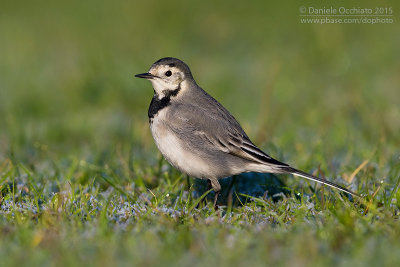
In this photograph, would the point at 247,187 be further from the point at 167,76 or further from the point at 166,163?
the point at 167,76

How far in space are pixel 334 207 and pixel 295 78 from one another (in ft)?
21.5

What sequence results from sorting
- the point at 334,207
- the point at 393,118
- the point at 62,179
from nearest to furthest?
the point at 334,207
the point at 62,179
the point at 393,118

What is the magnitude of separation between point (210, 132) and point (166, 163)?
124cm

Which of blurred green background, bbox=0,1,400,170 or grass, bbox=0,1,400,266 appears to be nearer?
grass, bbox=0,1,400,266

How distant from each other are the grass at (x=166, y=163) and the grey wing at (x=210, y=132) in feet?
1.54

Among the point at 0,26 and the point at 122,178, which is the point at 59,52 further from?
the point at 122,178

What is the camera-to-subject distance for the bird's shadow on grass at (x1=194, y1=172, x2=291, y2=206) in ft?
20.1

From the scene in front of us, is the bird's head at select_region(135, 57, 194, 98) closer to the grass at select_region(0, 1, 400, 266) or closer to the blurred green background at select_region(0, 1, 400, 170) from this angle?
the grass at select_region(0, 1, 400, 266)

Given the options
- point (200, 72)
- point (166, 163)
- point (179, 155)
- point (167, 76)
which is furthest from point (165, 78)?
point (200, 72)

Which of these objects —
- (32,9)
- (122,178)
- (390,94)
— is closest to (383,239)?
(122,178)

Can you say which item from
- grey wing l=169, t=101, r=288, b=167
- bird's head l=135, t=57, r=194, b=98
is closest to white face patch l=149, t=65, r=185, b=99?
bird's head l=135, t=57, r=194, b=98

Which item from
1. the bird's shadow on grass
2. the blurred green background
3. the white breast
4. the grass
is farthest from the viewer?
the blurred green background

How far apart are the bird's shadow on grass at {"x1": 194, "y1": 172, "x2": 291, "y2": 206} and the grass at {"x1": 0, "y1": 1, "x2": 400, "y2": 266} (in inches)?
1.0

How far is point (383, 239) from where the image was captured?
4215 millimetres
